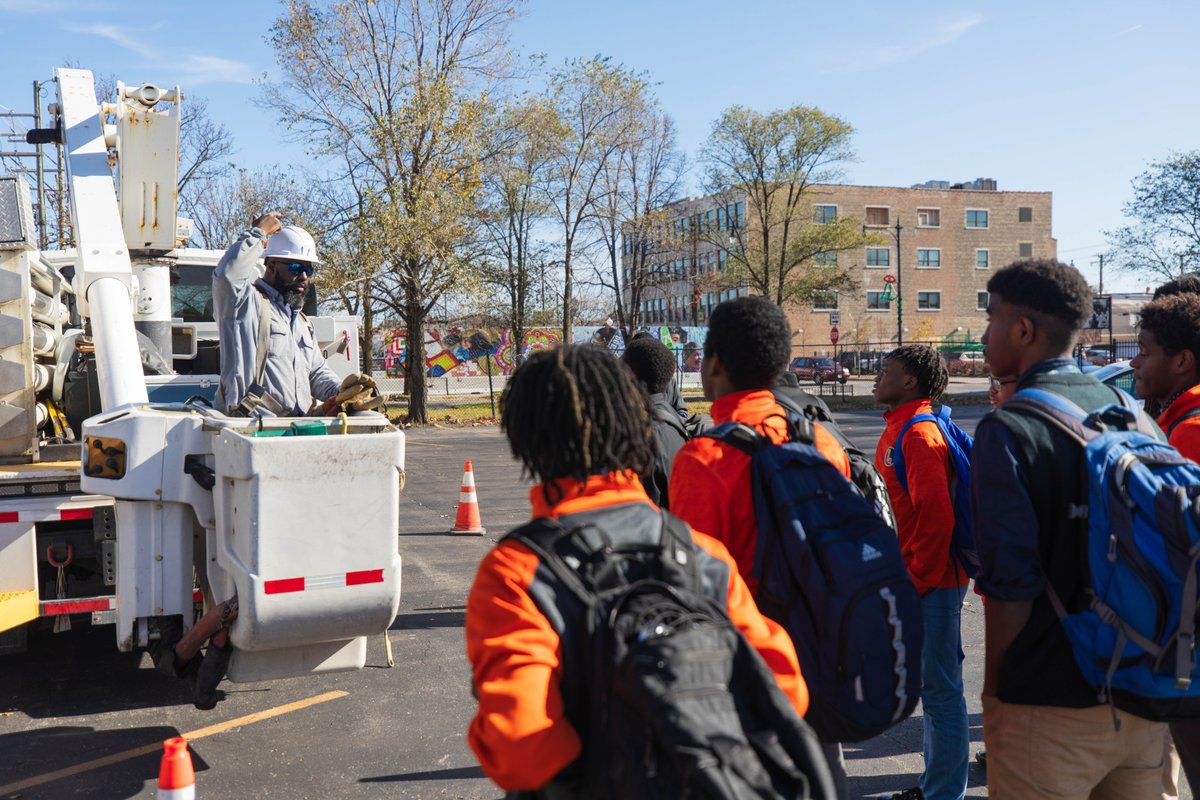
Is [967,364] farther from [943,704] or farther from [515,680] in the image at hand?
[515,680]

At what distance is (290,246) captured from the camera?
16.8 feet

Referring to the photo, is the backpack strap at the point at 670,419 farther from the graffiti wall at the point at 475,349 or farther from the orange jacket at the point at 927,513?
the graffiti wall at the point at 475,349

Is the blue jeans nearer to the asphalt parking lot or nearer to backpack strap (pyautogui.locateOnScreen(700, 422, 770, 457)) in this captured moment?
the asphalt parking lot

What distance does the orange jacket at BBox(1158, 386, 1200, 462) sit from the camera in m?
3.43

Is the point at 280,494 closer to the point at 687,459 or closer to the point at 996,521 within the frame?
the point at 687,459

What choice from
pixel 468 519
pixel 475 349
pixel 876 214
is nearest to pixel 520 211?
pixel 475 349

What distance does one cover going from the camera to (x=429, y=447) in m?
21.0

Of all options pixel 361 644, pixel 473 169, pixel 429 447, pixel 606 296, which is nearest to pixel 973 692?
pixel 361 644

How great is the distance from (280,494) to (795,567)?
7.90 ft

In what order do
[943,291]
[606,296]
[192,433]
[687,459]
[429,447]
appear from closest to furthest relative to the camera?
[687,459], [192,433], [429,447], [606,296], [943,291]

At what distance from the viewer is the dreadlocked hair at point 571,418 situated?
204cm

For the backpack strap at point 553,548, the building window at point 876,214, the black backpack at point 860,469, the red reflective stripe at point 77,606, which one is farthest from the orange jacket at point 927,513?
the building window at point 876,214

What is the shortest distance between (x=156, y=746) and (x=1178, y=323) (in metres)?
4.86

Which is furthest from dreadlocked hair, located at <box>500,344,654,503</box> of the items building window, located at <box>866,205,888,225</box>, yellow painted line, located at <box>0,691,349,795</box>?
building window, located at <box>866,205,888,225</box>
